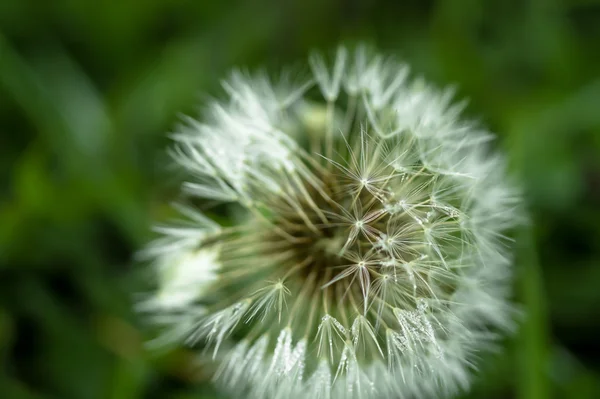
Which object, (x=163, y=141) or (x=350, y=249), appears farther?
(x=163, y=141)

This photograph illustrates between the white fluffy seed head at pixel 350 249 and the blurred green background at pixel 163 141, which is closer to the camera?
the white fluffy seed head at pixel 350 249

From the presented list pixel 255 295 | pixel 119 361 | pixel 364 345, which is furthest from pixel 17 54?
pixel 364 345

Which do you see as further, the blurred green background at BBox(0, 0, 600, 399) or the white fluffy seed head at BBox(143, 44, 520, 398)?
the blurred green background at BBox(0, 0, 600, 399)

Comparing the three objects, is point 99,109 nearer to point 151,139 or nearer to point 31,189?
point 151,139
